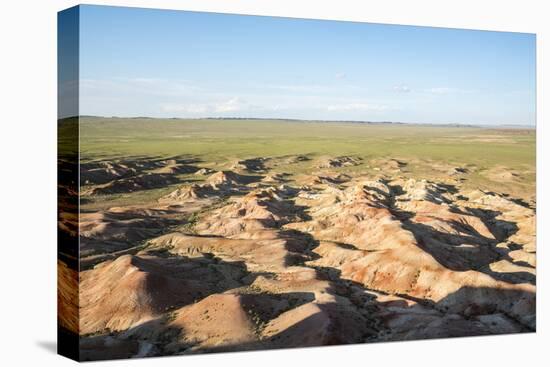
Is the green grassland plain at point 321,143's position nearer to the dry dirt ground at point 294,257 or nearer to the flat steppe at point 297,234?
the flat steppe at point 297,234

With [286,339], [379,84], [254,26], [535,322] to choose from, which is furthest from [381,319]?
[254,26]

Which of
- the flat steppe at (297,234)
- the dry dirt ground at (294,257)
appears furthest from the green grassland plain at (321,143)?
the dry dirt ground at (294,257)

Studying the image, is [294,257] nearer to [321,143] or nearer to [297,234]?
[297,234]

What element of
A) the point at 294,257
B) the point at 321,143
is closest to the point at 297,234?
the point at 294,257

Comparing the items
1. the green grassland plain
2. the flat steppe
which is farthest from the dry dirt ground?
the green grassland plain

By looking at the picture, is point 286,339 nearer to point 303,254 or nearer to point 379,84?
point 303,254

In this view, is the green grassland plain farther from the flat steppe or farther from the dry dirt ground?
the dry dirt ground
